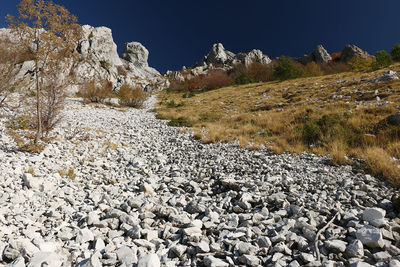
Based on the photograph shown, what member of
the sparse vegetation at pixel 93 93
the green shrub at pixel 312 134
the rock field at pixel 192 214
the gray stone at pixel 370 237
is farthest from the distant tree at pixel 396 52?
the sparse vegetation at pixel 93 93

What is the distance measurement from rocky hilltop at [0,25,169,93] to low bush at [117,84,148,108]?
15.6 ft

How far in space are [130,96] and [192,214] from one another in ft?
93.0

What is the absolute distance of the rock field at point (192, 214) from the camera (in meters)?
2.45

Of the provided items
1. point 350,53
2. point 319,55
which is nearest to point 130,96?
point 350,53

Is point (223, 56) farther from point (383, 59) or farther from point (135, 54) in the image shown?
point (383, 59)

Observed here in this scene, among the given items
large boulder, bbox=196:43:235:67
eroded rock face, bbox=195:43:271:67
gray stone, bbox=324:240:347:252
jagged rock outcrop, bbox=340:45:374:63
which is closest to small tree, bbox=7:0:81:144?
gray stone, bbox=324:240:347:252

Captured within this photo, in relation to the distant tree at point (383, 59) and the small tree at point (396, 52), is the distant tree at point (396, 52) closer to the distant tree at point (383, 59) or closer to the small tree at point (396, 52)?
the small tree at point (396, 52)

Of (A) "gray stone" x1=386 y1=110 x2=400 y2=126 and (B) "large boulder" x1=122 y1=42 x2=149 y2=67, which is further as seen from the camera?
(B) "large boulder" x1=122 y1=42 x2=149 y2=67

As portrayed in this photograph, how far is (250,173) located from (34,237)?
4.95 metres

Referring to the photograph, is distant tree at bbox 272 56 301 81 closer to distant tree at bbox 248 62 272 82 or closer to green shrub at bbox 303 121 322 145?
distant tree at bbox 248 62 272 82

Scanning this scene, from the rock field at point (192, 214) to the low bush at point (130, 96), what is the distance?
78.0 ft

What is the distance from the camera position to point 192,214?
3.73 meters

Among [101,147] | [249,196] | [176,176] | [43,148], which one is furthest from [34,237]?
[101,147]

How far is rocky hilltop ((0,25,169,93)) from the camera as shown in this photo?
3756 cm
